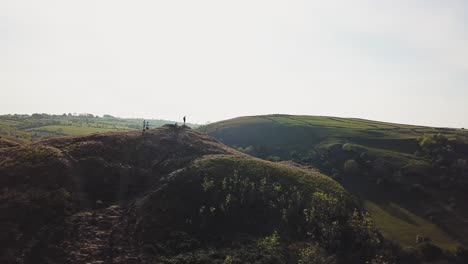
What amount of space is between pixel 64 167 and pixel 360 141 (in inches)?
3990

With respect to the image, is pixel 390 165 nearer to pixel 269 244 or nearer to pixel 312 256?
pixel 312 256

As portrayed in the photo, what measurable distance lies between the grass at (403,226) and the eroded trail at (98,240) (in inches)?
1798

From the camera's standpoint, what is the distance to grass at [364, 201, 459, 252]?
220 ft

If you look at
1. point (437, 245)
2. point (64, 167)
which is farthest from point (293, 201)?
point (64, 167)

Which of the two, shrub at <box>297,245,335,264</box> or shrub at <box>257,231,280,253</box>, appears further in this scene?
shrub at <box>257,231,280,253</box>

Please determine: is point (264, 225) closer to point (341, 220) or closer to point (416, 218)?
point (341, 220)

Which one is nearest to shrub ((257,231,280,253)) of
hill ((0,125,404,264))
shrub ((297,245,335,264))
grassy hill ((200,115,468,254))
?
hill ((0,125,404,264))

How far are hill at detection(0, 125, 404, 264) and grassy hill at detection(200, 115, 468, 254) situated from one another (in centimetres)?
1931

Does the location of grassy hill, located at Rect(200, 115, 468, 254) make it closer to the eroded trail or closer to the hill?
the hill

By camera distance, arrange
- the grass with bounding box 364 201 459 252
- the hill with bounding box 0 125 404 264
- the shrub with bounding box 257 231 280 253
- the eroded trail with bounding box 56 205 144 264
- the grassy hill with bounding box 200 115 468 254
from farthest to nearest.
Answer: the grassy hill with bounding box 200 115 468 254 → the grass with bounding box 364 201 459 252 → the shrub with bounding box 257 231 280 253 → the hill with bounding box 0 125 404 264 → the eroded trail with bounding box 56 205 144 264

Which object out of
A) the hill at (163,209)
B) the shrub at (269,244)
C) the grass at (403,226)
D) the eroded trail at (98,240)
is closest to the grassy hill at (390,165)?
the grass at (403,226)

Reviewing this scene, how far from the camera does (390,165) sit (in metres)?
104

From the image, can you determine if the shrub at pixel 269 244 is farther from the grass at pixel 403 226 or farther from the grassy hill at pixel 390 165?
the grassy hill at pixel 390 165

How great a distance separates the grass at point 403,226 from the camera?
6700 cm
